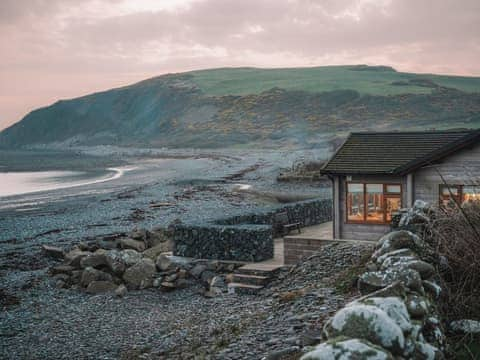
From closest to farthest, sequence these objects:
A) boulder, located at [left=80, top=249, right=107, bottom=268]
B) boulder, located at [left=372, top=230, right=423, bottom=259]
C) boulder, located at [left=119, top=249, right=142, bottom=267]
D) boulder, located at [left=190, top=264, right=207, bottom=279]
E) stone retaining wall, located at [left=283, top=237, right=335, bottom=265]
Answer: boulder, located at [left=372, top=230, right=423, bottom=259] < stone retaining wall, located at [left=283, top=237, right=335, bottom=265] < boulder, located at [left=190, top=264, right=207, bottom=279] < boulder, located at [left=119, top=249, right=142, bottom=267] < boulder, located at [left=80, top=249, right=107, bottom=268]

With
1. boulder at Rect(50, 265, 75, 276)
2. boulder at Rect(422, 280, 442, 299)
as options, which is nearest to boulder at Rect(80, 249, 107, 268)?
boulder at Rect(50, 265, 75, 276)

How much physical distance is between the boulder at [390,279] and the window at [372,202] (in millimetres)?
11468

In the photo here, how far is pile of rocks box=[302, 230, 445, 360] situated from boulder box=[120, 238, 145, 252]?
1614 cm

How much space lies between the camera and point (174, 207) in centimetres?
3881

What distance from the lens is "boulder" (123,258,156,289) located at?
1788cm

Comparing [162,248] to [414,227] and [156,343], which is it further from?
[414,227]

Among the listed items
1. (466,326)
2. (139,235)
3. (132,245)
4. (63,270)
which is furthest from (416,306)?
(139,235)

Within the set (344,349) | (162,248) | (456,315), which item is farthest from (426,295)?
(162,248)

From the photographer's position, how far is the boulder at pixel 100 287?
690 inches

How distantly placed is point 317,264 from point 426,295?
8294 millimetres

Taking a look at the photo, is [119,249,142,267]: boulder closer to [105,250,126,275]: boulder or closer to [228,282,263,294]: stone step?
[105,250,126,275]: boulder

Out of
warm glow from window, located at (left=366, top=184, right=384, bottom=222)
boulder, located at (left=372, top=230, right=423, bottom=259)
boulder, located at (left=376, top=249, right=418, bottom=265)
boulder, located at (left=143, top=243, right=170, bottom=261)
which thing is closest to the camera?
boulder, located at (left=376, top=249, right=418, bottom=265)

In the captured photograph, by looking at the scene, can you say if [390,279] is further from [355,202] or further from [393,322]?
[355,202]

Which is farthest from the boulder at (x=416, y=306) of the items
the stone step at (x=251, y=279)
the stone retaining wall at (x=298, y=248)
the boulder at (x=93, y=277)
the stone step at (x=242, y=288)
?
the boulder at (x=93, y=277)
